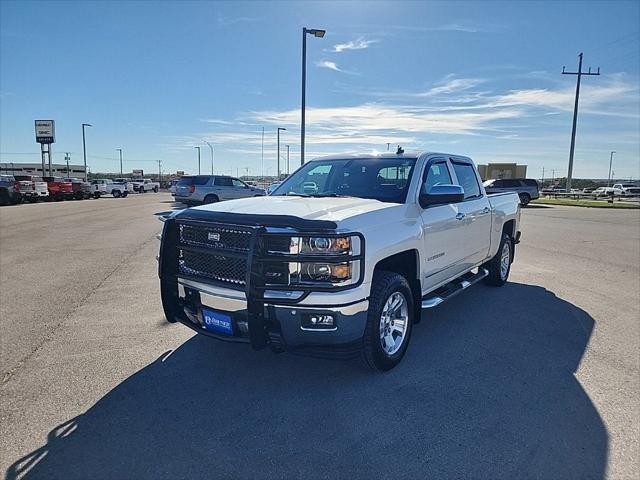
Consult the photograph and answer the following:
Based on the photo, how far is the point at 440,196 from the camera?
430cm

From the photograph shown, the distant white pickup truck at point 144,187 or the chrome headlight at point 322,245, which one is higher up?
the chrome headlight at point 322,245

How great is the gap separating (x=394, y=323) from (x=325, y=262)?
1170 mm

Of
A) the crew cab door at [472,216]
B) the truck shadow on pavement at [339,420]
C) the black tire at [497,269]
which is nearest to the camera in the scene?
the truck shadow on pavement at [339,420]

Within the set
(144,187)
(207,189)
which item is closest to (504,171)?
(207,189)

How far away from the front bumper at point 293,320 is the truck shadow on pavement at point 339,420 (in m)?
0.46

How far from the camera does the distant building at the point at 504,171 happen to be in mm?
50175

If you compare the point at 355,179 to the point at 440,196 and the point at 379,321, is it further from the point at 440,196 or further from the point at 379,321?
the point at 379,321

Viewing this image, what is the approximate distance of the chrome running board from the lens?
4.58 meters

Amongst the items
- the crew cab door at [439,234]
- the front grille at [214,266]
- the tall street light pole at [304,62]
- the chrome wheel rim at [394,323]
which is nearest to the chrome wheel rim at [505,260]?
the crew cab door at [439,234]

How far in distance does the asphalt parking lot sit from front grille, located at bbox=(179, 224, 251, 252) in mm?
1131

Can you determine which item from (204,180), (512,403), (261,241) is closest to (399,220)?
(261,241)

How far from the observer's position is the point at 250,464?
8.87 feet

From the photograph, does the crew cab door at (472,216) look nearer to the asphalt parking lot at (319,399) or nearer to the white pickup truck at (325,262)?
the white pickup truck at (325,262)

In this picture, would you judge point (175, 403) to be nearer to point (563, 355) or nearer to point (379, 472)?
point (379, 472)
